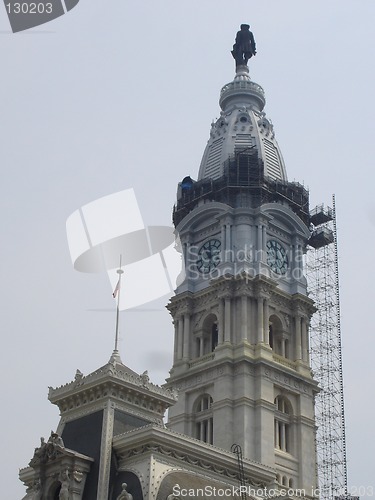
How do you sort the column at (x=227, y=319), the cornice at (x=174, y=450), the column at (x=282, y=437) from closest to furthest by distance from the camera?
the cornice at (x=174, y=450) → the column at (x=282, y=437) → the column at (x=227, y=319)

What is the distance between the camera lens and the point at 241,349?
8506 cm

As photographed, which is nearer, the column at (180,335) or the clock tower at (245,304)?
the clock tower at (245,304)

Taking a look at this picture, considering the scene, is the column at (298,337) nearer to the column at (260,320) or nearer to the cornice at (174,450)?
the column at (260,320)

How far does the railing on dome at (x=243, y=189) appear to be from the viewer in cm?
9362

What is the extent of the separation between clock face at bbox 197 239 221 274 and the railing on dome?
4.18 metres

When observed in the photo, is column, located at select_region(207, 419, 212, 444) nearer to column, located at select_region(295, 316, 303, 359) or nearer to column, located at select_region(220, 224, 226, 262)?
column, located at select_region(295, 316, 303, 359)

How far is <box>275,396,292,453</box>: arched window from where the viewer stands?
84000 millimetres

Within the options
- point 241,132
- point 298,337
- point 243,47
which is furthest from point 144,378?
point 243,47

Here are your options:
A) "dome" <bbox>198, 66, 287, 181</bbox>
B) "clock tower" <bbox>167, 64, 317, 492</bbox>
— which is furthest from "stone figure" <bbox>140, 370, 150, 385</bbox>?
"dome" <bbox>198, 66, 287, 181</bbox>

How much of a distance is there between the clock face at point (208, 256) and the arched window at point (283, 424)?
14165mm

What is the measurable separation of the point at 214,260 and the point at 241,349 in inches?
416

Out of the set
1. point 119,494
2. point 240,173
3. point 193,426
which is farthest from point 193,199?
point 119,494

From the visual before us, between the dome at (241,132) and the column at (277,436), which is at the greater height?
the dome at (241,132)

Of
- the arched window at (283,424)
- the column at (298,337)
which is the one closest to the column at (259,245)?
the column at (298,337)
